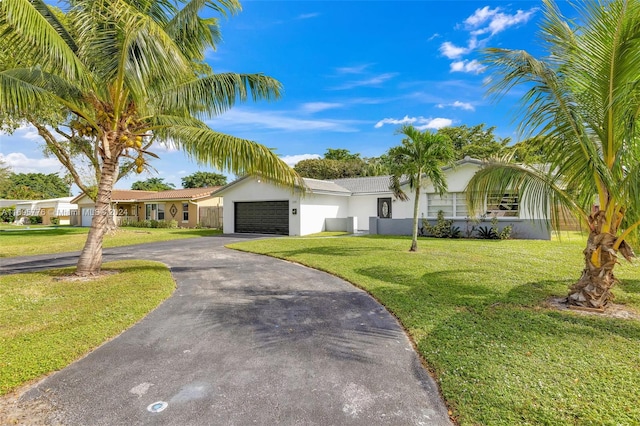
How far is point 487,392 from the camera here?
10.9ft

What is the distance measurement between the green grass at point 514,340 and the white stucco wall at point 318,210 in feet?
37.3

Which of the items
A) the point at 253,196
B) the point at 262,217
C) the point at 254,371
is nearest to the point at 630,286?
the point at 254,371

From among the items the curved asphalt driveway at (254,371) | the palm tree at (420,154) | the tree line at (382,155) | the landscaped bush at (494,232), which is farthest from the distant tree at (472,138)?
the curved asphalt driveway at (254,371)

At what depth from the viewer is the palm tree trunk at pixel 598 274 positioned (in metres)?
5.67

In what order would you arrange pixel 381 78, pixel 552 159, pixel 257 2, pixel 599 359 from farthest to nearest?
pixel 381 78, pixel 257 2, pixel 552 159, pixel 599 359

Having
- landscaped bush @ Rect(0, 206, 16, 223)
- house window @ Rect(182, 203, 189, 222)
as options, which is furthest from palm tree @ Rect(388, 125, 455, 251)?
landscaped bush @ Rect(0, 206, 16, 223)

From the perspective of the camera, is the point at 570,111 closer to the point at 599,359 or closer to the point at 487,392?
the point at 599,359

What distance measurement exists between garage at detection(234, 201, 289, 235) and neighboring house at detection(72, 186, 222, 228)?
4.40m

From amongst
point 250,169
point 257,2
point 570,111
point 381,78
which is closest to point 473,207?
point 570,111

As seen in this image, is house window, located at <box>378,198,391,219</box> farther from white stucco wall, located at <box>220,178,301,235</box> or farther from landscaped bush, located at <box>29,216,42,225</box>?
landscaped bush, located at <box>29,216,42,225</box>

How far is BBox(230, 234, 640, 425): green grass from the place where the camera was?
3.08 meters

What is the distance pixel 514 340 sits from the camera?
453cm

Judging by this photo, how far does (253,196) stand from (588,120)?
65.5 ft

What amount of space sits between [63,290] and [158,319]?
11.5 feet
